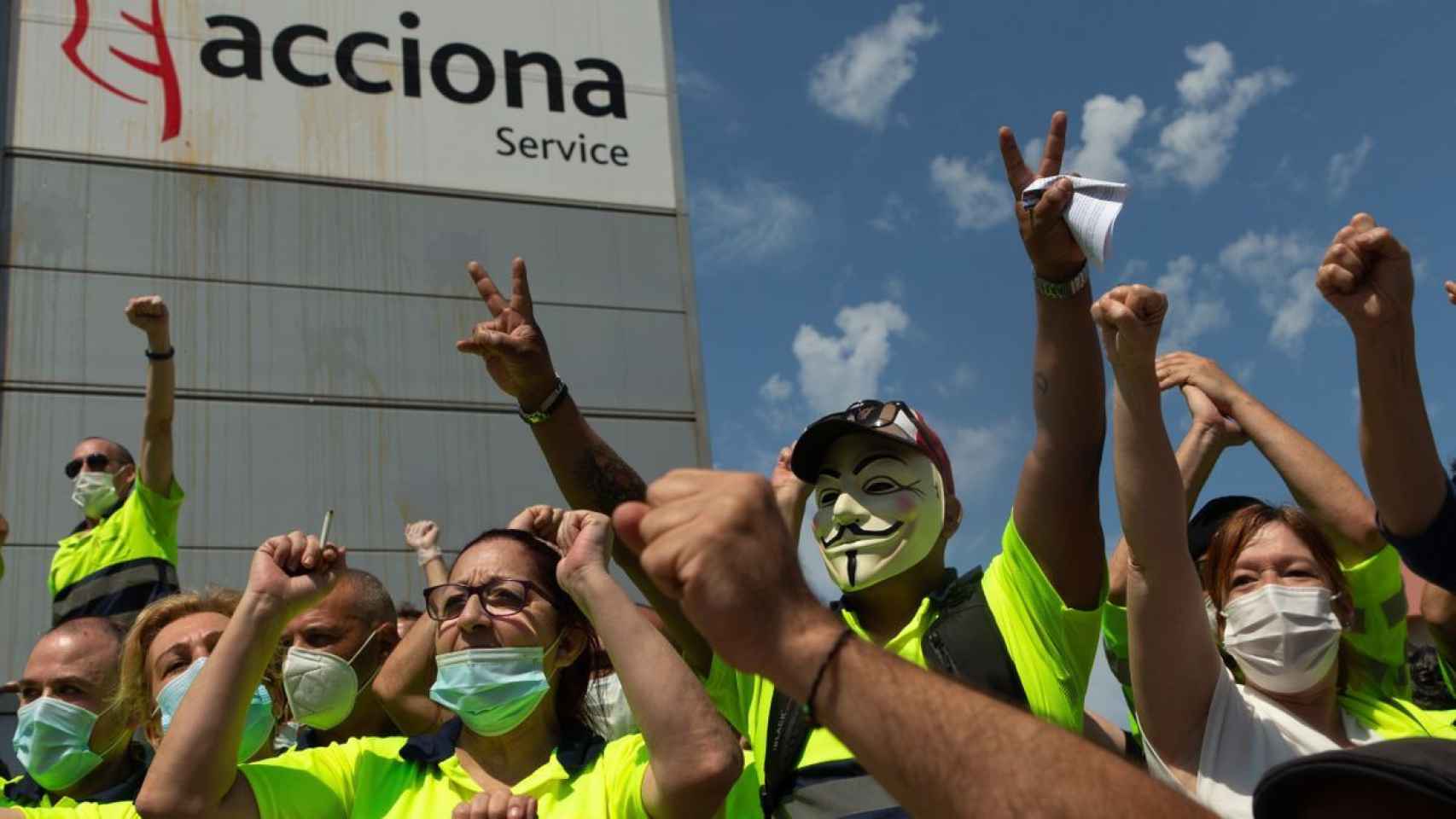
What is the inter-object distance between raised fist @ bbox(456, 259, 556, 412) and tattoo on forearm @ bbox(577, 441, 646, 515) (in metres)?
0.19

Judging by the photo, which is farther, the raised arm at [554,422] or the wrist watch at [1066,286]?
the raised arm at [554,422]

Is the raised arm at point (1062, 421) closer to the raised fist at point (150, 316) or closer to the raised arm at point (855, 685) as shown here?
the raised arm at point (855, 685)

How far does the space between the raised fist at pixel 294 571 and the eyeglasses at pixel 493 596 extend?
0.74 feet

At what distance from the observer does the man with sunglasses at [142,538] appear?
16.8 ft

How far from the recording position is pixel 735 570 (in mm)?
1238

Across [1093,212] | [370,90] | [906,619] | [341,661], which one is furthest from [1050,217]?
[370,90]

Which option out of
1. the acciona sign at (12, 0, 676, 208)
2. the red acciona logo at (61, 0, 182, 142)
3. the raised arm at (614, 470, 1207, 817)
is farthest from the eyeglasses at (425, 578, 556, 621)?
the red acciona logo at (61, 0, 182, 142)

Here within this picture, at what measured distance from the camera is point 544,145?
1019cm

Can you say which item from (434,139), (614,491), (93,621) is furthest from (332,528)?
(614,491)

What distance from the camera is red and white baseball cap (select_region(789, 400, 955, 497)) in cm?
298

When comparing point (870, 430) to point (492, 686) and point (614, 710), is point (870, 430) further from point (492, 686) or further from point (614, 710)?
point (614, 710)

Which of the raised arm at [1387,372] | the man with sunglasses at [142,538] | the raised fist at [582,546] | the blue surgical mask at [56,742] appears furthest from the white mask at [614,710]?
the man with sunglasses at [142,538]

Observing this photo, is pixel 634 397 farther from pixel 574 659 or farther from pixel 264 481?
pixel 574 659

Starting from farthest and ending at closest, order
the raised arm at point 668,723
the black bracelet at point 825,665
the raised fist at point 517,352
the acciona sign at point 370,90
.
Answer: the acciona sign at point 370,90 < the raised fist at point 517,352 < the raised arm at point 668,723 < the black bracelet at point 825,665
